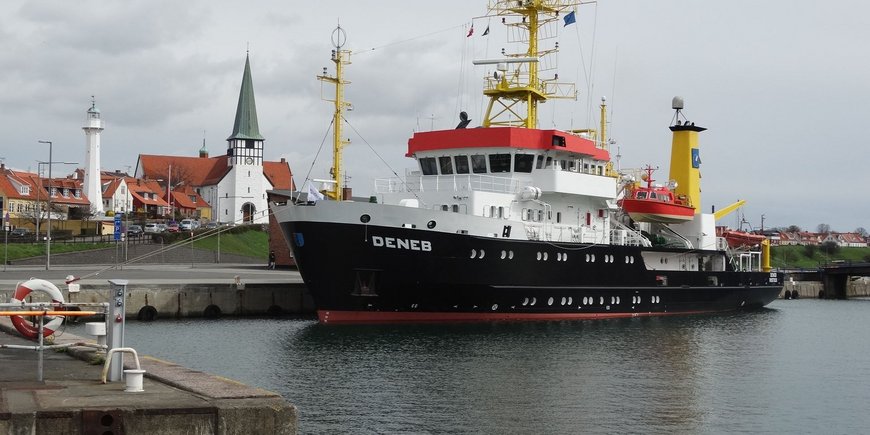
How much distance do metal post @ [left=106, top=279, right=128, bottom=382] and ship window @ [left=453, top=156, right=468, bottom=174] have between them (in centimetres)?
2384

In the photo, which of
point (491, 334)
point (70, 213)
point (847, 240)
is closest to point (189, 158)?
point (70, 213)

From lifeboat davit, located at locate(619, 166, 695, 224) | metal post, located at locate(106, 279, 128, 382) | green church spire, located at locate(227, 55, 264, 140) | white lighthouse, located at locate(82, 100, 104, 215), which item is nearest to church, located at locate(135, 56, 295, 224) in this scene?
green church spire, located at locate(227, 55, 264, 140)

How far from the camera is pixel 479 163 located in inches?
1353

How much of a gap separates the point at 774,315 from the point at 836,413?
93.2 feet

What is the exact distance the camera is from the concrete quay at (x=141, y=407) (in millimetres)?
8905

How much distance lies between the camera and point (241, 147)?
105875 mm

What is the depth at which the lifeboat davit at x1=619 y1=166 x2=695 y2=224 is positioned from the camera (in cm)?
3962

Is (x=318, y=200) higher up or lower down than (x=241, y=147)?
lower down

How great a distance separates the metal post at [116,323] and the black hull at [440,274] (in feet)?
58.3

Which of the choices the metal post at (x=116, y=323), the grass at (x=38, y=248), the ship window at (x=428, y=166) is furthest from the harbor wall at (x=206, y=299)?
the grass at (x=38, y=248)

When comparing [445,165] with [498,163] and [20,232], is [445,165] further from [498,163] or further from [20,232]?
[20,232]

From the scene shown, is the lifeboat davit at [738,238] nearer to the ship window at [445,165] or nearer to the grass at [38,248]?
the ship window at [445,165]

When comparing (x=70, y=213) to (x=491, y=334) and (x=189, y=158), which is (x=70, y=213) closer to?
(x=189, y=158)

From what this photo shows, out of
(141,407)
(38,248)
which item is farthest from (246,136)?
(141,407)
